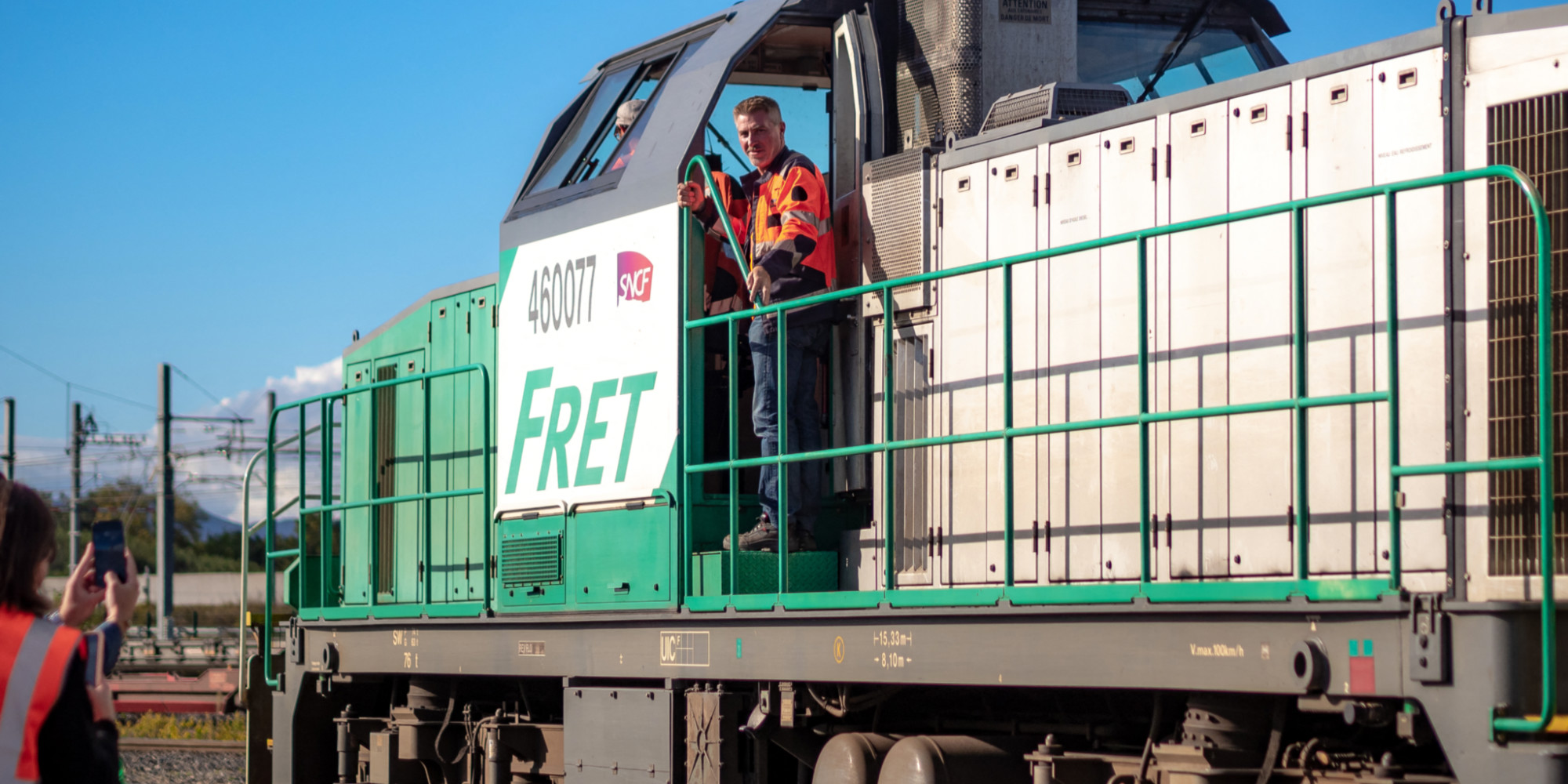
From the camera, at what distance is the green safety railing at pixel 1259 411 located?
418 cm

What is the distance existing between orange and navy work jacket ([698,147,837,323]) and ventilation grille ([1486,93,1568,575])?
2.83 m

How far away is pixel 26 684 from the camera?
3154mm

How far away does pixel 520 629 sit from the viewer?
7.80 m

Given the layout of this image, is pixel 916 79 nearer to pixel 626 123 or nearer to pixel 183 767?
pixel 626 123

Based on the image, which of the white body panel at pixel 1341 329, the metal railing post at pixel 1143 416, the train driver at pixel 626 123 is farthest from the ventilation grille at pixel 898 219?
the white body panel at pixel 1341 329

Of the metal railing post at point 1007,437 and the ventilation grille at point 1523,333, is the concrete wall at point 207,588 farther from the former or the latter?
the ventilation grille at point 1523,333

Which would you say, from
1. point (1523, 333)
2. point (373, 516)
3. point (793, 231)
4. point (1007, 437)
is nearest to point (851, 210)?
point (793, 231)

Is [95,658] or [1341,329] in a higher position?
[1341,329]

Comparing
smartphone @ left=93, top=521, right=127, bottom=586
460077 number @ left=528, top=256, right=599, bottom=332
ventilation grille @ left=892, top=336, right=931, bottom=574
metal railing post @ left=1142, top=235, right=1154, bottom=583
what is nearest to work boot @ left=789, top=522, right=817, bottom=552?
ventilation grille @ left=892, top=336, right=931, bottom=574

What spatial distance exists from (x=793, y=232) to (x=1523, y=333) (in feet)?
9.97

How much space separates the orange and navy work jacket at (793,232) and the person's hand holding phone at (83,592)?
343cm

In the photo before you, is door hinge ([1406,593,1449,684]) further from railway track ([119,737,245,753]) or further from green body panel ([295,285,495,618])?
railway track ([119,737,245,753])

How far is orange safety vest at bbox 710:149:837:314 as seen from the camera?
6.81 metres

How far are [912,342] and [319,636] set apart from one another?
14.6ft
